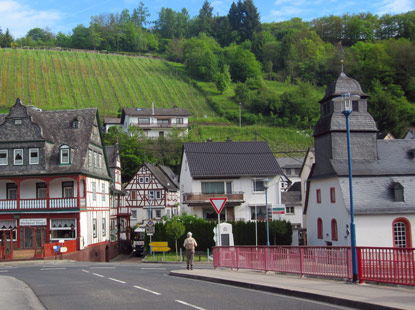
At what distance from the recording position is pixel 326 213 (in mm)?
45656

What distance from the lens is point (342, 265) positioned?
54.5 ft

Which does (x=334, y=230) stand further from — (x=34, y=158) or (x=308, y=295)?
(x=308, y=295)

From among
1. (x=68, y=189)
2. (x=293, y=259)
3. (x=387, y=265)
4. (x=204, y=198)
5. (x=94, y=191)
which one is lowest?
(x=293, y=259)

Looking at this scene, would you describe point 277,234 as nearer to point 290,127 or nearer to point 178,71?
point 290,127

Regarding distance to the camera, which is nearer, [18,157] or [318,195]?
[18,157]

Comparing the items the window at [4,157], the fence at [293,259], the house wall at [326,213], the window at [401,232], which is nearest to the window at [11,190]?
the window at [4,157]

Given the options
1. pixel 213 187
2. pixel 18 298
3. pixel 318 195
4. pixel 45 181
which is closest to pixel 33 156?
pixel 45 181

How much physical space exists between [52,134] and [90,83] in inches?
3879

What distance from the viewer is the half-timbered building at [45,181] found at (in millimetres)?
44156

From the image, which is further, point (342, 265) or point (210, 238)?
point (210, 238)

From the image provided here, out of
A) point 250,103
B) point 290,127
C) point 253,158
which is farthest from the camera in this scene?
point 250,103

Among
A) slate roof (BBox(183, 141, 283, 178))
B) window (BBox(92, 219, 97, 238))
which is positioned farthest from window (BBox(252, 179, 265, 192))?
window (BBox(92, 219, 97, 238))

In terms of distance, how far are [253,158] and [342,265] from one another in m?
40.7

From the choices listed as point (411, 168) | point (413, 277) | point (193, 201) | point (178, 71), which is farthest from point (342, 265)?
point (178, 71)
